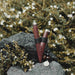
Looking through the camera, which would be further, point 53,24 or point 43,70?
point 53,24

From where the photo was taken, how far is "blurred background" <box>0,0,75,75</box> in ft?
7.59

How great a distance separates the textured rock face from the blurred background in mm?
241

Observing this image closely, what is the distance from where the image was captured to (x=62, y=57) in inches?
92.1

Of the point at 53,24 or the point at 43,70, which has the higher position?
the point at 53,24

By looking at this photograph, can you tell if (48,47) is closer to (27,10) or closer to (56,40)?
(56,40)

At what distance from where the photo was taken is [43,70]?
6.45ft

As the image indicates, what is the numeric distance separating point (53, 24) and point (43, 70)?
0.86 metres

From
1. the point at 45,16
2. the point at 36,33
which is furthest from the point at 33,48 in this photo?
the point at 45,16

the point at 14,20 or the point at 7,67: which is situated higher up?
the point at 14,20

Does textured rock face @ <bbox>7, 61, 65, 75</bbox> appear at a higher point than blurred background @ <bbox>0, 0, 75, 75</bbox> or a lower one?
lower

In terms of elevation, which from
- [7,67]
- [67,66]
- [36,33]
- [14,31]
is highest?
[36,33]

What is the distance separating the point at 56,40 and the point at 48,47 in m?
0.16

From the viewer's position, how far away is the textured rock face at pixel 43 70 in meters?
1.95

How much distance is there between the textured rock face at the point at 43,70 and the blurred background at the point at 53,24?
0.79 feet
